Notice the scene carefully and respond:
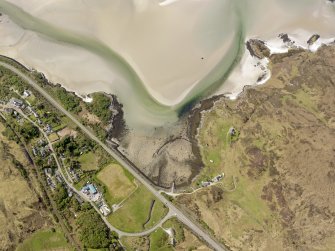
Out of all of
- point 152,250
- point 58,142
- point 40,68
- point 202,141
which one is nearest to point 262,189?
Answer: point 202,141

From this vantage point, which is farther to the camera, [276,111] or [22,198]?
[276,111]

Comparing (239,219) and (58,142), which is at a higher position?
(58,142)

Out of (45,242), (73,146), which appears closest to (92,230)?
(45,242)

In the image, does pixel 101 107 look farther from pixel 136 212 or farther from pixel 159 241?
pixel 159 241

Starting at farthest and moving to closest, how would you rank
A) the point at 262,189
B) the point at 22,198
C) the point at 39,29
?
the point at 39,29 → the point at 262,189 → the point at 22,198

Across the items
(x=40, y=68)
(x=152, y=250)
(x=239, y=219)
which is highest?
(x=40, y=68)

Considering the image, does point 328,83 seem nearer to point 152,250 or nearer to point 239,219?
point 239,219
